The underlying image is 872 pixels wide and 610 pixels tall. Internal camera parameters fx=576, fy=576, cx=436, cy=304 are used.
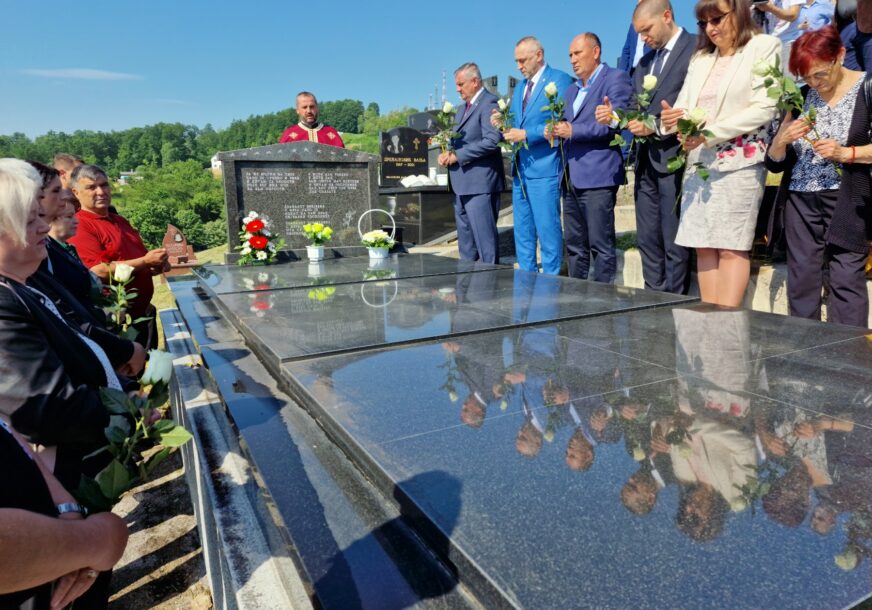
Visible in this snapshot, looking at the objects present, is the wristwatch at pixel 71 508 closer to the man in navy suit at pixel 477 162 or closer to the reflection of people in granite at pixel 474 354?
the reflection of people in granite at pixel 474 354

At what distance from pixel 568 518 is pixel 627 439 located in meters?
0.45

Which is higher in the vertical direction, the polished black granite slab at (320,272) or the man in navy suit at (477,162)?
the man in navy suit at (477,162)

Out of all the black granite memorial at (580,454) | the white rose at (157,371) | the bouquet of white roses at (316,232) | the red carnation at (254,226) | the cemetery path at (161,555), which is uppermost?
the red carnation at (254,226)

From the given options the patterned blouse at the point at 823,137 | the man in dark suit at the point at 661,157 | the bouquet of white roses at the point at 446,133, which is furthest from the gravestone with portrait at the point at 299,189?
the patterned blouse at the point at 823,137

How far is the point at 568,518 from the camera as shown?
119 centimetres

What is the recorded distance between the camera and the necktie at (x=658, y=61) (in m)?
4.17

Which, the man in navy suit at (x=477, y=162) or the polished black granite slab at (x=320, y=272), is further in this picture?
the man in navy suit at (x=477, y=162)

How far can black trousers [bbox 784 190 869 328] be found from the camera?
10.1 ft

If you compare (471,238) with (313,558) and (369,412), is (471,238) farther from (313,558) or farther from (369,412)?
(313,558)

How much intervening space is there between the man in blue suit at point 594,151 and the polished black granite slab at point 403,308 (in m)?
0.66

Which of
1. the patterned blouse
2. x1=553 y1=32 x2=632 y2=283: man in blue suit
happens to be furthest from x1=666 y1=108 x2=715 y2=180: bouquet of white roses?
x1=553 y1=32 x2=632 y2=283: man in blue suit

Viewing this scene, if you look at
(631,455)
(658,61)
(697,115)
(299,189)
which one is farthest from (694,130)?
(299,189)

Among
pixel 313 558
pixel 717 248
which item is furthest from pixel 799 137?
pixel 313 558

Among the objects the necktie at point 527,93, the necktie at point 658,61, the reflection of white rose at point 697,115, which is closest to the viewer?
the reflection of white rose at point 697,115
